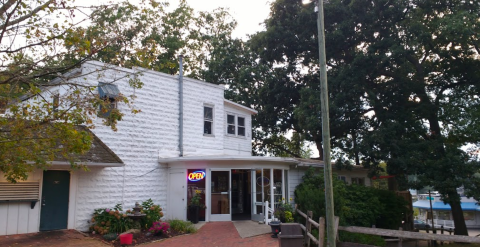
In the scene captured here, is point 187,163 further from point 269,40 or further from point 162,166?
point 269,40

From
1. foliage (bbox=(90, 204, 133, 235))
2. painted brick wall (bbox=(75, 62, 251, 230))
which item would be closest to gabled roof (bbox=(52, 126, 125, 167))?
painted brick wall (bbox=(75, 62, 251, 230))

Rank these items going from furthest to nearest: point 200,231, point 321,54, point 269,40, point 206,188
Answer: point 269,40
point 206,188
point 200,231
point 321,54

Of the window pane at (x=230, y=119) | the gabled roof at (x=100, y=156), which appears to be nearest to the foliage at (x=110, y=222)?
the gabled roof at (x=100, y=156)

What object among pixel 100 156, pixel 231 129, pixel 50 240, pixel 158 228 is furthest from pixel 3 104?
pixel 231 129

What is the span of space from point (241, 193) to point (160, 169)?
425cm

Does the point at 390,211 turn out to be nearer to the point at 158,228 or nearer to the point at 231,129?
the point at 231,129

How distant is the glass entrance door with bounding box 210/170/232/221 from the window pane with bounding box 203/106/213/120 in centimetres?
397

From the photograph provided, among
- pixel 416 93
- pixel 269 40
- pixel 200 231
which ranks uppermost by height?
pixel 269 40

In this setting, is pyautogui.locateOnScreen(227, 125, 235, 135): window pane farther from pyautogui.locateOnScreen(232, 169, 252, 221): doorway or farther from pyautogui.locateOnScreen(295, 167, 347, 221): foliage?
pyautogui.locateOnScreen(295, 167, 347, 221): foliage

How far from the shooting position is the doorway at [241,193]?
18578 mm

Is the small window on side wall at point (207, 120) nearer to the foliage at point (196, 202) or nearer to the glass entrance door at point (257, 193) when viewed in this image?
the foliage at point (196, 202)

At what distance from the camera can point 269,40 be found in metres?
23.9

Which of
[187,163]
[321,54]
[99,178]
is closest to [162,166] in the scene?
[187,163]

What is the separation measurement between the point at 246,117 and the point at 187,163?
20.9 ft
